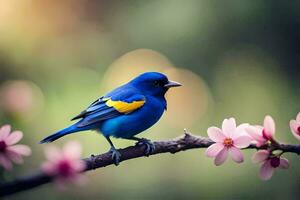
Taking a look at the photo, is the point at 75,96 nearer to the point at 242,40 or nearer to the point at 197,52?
the point at 197,52

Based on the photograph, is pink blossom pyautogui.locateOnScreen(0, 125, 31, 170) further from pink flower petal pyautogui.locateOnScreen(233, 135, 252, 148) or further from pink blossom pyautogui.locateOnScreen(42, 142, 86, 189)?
pink flower petal pyautogui.locateOnScreen(233, 135, 252, 148)

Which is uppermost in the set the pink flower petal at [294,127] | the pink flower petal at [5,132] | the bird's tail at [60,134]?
the bird's tail at [60,134]

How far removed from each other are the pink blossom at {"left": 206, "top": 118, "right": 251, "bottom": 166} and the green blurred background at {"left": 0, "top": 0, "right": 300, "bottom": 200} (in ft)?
2.27

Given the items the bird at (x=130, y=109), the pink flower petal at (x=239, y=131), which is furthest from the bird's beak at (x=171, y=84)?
the pink flower petal at (x=239, y=131)

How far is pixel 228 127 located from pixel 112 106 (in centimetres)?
27

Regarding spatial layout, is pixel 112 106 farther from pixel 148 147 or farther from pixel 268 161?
pixel 268 161

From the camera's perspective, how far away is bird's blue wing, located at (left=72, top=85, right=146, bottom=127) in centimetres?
75

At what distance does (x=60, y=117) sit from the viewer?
1.41m

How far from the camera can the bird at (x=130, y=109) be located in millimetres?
764

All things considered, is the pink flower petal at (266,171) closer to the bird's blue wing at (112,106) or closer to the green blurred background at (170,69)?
the bird's blue wing at (112,106)

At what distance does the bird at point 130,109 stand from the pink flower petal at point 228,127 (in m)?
0.17

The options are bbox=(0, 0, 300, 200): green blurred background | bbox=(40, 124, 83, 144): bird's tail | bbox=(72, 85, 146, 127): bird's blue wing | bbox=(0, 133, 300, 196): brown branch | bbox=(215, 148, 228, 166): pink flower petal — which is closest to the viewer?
bbox=(0, 133, 300, 196): brown branch

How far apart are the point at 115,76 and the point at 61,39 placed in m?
0.81

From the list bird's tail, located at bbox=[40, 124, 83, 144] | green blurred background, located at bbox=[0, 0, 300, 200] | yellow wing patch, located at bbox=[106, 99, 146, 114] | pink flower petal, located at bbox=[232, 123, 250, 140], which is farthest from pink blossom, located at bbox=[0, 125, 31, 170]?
green blurred background, located at bbox=[0, 0, 300, 200]
